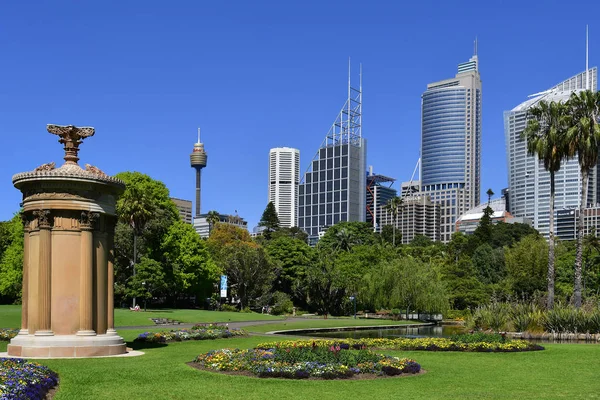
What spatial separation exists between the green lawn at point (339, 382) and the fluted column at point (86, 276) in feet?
5.58

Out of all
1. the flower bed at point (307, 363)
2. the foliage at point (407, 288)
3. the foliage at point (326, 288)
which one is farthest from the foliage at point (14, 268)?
the flower bed at point (307, 363)

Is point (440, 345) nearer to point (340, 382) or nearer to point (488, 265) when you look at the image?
point (340, 382)

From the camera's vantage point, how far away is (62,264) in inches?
894

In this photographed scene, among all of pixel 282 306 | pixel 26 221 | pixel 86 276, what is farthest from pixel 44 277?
pixel 282 306

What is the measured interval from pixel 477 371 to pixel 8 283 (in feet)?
193

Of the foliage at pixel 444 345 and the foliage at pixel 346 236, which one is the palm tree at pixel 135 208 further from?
the foliage at pixel 346 236

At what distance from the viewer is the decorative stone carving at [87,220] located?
22.8 meters

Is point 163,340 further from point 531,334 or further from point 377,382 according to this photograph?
point 531,334

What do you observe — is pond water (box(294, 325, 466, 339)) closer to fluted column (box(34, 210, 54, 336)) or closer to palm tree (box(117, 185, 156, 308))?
fluted column (box(34, 210, 54, 336))

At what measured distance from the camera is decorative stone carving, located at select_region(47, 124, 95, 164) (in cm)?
2402

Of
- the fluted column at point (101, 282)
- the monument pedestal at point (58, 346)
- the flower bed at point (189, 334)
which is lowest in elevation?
the flower bed at point (189, 334)

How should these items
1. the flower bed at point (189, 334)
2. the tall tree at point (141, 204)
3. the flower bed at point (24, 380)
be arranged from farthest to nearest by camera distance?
the tall tree at point (141, 204), the flower bed at point (189, 334), the flower bed at point (24, 380)

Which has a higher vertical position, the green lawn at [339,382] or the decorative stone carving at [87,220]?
the decorative stone carving at [87,220]

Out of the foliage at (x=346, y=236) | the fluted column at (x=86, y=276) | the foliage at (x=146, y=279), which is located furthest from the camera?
the foliage at (x=346, y=236)
